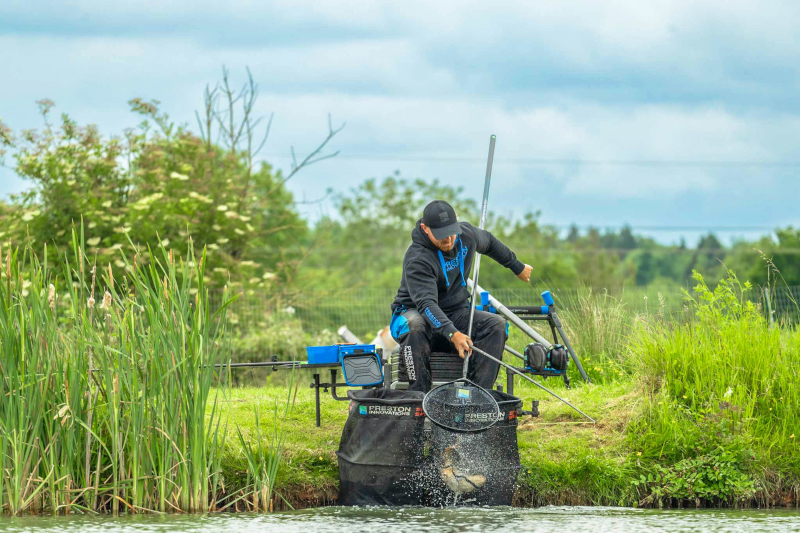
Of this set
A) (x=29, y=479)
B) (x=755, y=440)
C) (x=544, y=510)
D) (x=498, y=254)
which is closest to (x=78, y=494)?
(x=29, y=479)

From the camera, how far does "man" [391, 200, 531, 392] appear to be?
6320 mm

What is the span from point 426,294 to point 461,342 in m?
0.48

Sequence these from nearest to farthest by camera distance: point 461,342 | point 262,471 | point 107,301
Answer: point 107,301
point 262,471
point 461,342

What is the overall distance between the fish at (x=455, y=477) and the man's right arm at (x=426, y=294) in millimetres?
780

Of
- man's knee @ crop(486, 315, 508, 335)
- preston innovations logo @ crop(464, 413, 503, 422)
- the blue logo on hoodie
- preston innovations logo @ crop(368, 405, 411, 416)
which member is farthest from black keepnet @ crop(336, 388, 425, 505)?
the blue logo on hoodie

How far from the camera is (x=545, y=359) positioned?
6434 mm

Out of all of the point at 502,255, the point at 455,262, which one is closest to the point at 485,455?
the point at 455,262

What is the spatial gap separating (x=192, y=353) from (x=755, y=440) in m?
3.59

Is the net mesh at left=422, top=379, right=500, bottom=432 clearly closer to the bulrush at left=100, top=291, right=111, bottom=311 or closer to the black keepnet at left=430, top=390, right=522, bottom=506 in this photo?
the black keepnet at left=430, top=390, right=522, bottom=506

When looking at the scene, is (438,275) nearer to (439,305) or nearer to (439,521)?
(439,305)

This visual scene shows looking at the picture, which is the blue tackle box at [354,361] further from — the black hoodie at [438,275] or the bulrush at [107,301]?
the bulrush at [107,301]

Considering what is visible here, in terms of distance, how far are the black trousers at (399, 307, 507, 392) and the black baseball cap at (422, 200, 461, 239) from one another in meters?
0.56

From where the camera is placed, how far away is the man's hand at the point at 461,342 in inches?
238

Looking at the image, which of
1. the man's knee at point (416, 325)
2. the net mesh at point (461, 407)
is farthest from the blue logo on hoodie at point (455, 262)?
the net mesh at point (461, 407)
